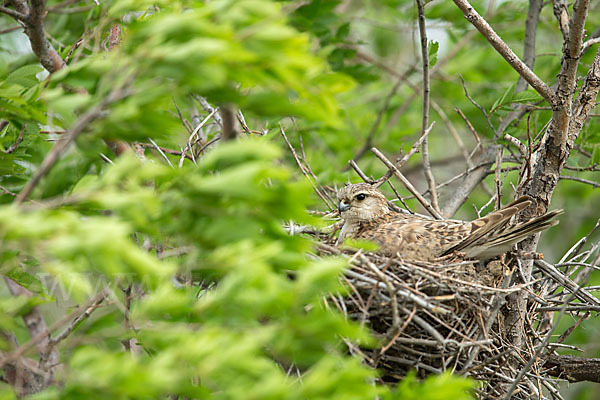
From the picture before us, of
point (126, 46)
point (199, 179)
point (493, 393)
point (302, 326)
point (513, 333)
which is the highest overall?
point (126, 46)

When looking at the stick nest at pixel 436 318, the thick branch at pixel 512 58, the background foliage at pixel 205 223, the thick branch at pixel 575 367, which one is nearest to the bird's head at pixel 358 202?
the stick nest at pixel 436 318

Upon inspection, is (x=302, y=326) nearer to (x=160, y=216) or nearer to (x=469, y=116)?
(x=160, y=216)

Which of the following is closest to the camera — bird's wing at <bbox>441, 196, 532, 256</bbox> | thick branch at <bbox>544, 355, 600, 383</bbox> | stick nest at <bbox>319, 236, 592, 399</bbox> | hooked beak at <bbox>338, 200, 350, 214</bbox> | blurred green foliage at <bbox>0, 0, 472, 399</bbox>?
blurred green foliage at <bbox>0, 0, 472, 399</bbox>

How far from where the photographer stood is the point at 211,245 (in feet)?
7.92

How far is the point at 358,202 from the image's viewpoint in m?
5.48

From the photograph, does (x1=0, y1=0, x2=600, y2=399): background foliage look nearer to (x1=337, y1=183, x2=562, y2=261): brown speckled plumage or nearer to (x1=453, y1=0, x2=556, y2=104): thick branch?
(x1=337, y1=183, x2=562, y2=261): brown speckled plumage

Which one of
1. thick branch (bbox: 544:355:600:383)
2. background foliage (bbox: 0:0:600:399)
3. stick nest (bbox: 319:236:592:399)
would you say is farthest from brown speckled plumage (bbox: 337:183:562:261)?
background foliage (bbox: 0:0:600:399)

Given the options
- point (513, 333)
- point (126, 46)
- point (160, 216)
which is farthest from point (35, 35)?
point (513, 333)

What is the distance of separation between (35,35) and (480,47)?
6.77 metres

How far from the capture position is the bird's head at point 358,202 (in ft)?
17.8

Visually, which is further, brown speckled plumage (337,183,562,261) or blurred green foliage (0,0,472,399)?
brown speckled plumage (337,183,562,261)

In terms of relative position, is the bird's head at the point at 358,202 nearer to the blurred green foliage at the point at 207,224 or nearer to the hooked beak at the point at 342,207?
the hooked beak at the point at 342,207

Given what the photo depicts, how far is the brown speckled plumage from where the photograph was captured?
4188 millimetres

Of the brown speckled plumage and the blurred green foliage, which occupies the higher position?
the blurred green foliage
